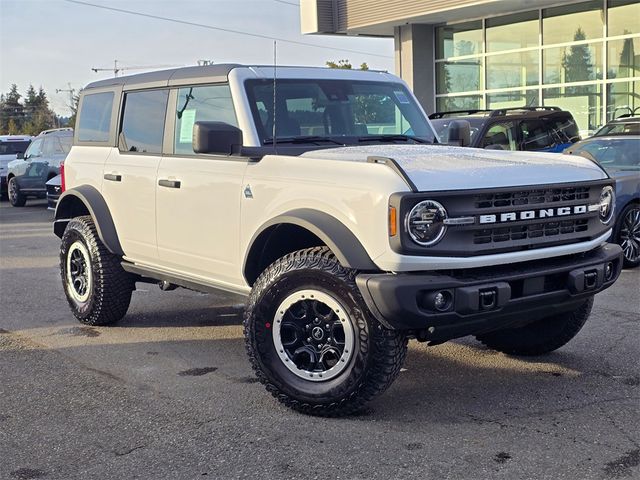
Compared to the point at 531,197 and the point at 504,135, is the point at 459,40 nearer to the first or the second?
the point at 504,135

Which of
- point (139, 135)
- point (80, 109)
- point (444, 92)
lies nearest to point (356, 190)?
point (139, 135)

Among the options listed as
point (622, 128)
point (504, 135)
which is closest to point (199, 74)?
point (504, 135)

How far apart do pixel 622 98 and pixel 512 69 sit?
365cm

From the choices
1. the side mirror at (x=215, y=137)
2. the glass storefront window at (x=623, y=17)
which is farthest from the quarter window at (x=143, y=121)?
the glass storefront window at (x=623, y=17)

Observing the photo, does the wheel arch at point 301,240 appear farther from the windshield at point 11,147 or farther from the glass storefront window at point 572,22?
the windshield at point 11,147

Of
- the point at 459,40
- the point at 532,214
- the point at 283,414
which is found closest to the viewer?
the point at 532,214

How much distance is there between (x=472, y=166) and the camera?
194 inches

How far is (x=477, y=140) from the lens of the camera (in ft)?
40.8

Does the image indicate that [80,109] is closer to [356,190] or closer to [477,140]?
[356,190]

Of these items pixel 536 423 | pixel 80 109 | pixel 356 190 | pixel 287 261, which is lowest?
pixel 536 423

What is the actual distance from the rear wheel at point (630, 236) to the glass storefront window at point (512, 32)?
13.5 metres

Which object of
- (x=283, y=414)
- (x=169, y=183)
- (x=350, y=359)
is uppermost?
(x=169, y=183)

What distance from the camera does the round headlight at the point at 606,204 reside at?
17.8 feet

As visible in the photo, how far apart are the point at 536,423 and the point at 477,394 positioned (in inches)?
24.0
